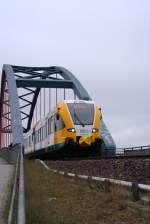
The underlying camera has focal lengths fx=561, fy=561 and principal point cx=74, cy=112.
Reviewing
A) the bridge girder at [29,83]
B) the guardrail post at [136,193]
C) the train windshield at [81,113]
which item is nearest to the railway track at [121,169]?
the guardrail post at [136,193]

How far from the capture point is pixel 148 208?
7480 mm

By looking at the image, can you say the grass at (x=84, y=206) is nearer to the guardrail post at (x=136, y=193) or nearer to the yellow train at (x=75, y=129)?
the guardrail post at (x=136, y=193)

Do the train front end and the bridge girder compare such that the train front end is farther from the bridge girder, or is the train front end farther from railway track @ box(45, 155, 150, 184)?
the bridge girder

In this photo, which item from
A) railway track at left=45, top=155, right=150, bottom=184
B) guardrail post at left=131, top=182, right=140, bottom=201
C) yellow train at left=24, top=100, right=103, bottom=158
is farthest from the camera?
yellow train at left=24, top=100, right=103, bottom=158

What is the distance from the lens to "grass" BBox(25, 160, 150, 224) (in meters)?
6.94

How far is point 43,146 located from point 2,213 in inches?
887

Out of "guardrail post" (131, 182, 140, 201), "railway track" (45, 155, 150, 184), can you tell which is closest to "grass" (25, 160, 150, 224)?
"guardrail post" (131, 182, 140, 201)

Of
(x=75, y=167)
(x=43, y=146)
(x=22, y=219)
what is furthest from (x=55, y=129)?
(x=22, y=219)

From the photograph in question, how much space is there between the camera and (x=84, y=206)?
848 cm

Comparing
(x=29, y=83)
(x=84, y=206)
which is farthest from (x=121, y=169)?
(x=29, y=83)

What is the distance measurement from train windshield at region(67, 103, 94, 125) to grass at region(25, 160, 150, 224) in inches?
548

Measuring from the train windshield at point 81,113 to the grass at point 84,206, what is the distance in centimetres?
1391

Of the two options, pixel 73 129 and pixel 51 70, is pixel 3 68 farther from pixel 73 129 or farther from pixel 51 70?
pixel 73 129

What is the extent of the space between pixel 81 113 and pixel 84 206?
59.4 ft
